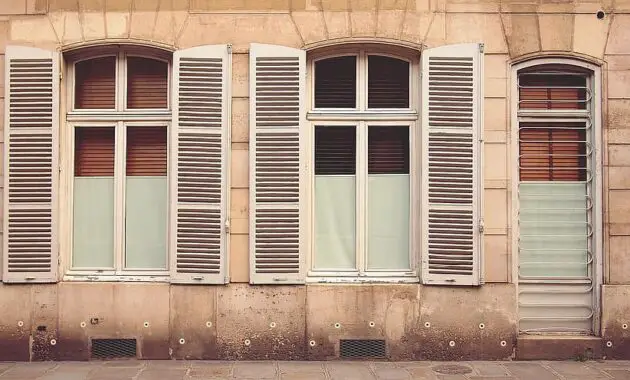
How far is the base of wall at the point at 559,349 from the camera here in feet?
28.7

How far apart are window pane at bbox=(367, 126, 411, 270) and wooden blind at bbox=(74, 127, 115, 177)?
10.9 ft

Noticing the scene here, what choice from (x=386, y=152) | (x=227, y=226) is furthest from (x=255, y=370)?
(x=386, y=152)

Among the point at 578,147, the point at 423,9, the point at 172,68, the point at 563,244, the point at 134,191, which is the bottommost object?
the point at 563,244

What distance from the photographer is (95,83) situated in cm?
919

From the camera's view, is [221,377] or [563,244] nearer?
[221,377]

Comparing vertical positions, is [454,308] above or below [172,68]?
below

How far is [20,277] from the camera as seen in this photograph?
28.8 ft

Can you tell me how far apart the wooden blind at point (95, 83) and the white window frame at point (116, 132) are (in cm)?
8

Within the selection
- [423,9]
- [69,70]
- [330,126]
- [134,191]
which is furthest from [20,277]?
[423,9]

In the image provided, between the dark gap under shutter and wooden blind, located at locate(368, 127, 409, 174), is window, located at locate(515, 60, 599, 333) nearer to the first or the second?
wooden blind, located at locate(368, 127, 409, 174)

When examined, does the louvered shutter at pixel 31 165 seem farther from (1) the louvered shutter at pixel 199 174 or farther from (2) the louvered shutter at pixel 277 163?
(2) the louvered shutter at pixel 277 163

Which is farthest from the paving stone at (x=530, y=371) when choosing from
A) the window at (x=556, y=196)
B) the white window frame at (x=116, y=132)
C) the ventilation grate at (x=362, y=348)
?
the white window frame at (x=116, y=132)

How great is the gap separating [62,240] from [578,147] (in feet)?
21.8

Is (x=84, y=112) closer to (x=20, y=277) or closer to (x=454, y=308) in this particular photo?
(x=20, y=277)
